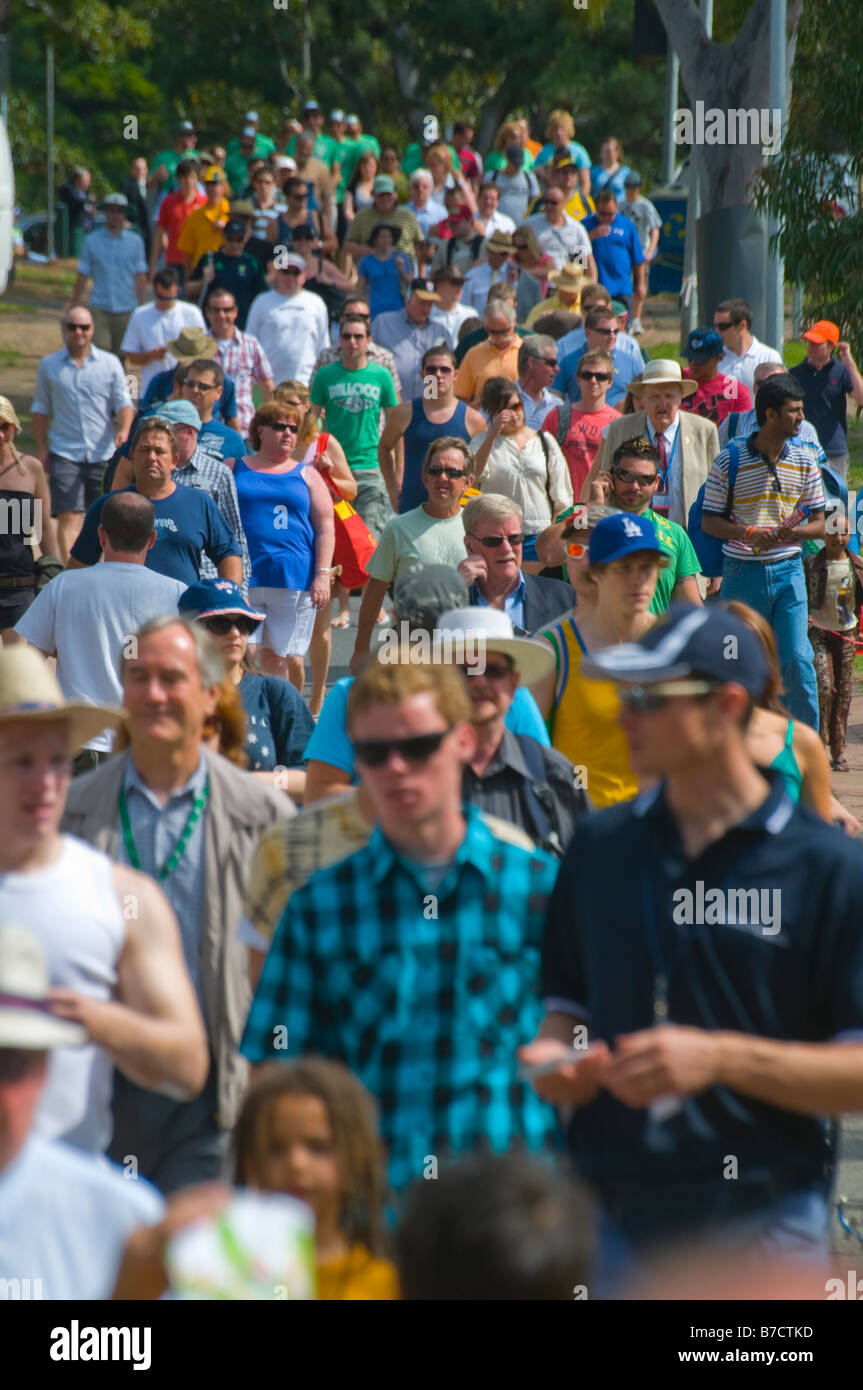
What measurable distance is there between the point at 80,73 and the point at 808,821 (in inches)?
1867

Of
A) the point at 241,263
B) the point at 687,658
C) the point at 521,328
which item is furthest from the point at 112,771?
the point at 241,263

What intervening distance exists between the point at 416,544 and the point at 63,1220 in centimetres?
583

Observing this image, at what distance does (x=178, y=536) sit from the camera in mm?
8906

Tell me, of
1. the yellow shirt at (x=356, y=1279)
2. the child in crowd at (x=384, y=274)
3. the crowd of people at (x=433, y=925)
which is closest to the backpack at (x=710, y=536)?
Answer: the crowd of people at (x=433, y=925)

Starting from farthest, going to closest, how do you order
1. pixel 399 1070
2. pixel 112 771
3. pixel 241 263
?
pixel 241 263 → pixel 112 771 → pixel 399 1070

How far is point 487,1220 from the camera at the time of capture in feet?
7.89

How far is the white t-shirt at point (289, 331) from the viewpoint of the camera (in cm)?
1563

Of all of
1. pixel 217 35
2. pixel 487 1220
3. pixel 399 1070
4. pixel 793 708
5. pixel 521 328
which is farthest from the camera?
pixel 217 35

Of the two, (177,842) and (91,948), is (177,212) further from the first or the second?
(91,948)

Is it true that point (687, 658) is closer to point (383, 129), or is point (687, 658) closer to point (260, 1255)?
point (260, 1255)

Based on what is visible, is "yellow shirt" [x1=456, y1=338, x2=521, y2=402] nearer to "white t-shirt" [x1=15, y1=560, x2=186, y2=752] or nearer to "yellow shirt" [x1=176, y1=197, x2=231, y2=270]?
"white t-shirt" [x1=15, y1=560, x2=186, y2=752]

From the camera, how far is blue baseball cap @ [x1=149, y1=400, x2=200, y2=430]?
10.1 m

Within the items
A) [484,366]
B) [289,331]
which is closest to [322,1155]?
[484,366]

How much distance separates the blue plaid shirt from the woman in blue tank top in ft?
21.3
